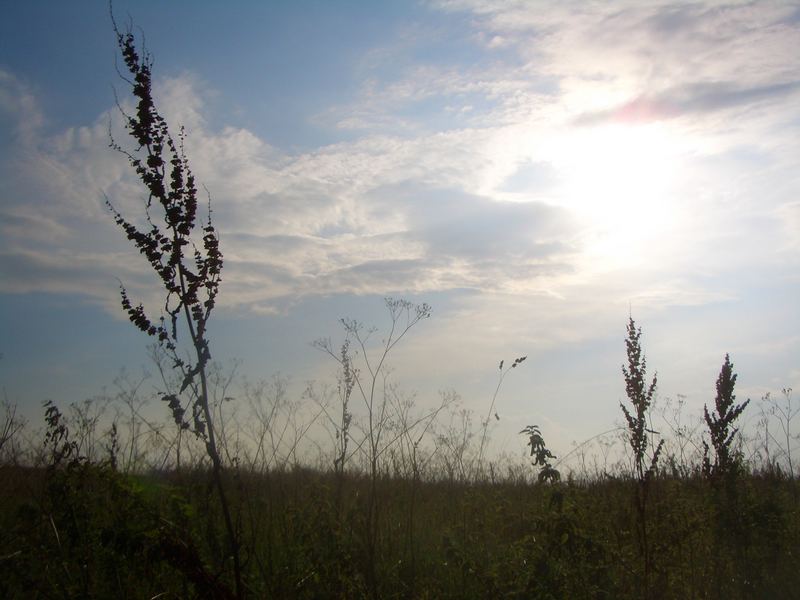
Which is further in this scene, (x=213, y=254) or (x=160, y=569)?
(x=160, y=569)

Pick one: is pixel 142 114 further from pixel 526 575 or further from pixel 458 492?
pixel 458 492

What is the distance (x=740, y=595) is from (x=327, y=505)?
3.96 meters

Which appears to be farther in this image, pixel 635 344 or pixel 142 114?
pixel 635 344

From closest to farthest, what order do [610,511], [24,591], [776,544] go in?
[24,591]
[776,544]
[610,511]

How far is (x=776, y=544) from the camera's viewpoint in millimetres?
7199

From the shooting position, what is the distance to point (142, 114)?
3889 millimetres

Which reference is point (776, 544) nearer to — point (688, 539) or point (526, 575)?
point (688, 539)

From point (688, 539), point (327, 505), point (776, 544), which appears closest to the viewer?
point (327, 505)

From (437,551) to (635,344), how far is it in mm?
3071

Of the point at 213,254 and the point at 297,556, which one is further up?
the point at 213,254

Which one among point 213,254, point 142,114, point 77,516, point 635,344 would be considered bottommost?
point 77,516

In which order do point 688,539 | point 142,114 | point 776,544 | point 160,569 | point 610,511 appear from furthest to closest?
1. point 610,511
2. point 776,544
3. point 688,539
4. point 160,569
5. point 142,114

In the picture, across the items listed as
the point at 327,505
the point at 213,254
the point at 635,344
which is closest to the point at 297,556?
the point at 327,505

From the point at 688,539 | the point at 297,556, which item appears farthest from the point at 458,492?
Answer: the point at 297,556
